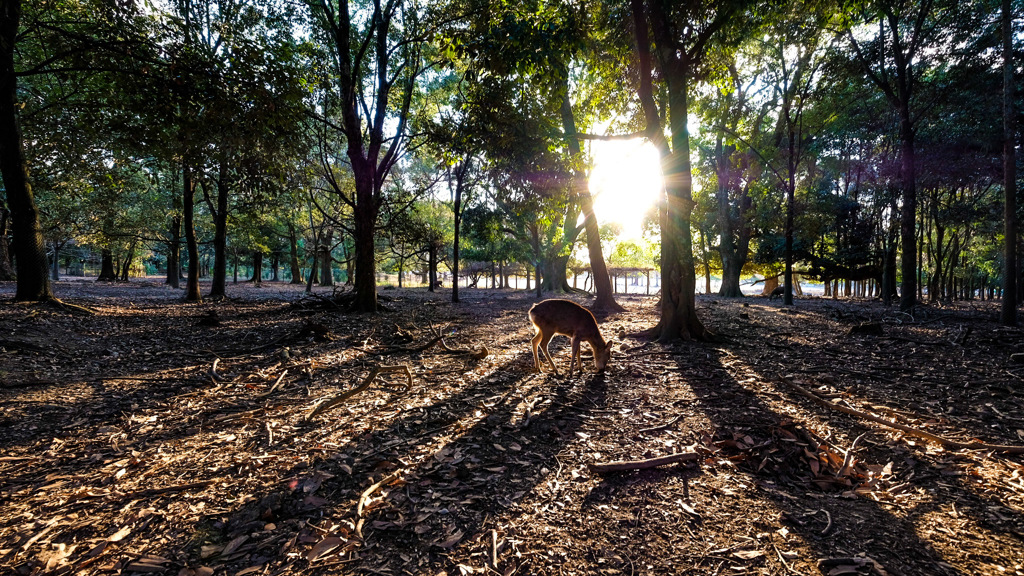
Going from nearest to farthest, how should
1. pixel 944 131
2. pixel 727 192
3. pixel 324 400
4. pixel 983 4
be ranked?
pixel 324 400, pixel 983 4, pixel 944 131, pixel 727 192

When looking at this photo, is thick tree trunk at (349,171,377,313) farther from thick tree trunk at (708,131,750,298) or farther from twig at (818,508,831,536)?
thick tree trunk at (708,131,750,298)

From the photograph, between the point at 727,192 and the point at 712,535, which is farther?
the point at 727,192

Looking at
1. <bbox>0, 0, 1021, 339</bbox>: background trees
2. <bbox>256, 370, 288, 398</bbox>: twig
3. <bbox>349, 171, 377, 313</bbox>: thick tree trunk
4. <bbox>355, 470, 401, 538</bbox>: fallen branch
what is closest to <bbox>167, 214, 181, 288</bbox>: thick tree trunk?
<bbox>0, 0, 1021, 339</bbox>: background trees

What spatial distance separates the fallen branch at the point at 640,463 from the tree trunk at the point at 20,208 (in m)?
13.9

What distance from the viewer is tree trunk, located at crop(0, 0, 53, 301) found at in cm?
905

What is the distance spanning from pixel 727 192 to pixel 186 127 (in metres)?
29.5

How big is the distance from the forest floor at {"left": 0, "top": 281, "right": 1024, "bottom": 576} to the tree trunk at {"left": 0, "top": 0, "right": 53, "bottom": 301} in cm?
499

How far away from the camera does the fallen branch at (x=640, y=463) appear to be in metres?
3.14

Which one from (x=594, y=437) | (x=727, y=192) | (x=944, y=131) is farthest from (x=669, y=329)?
(x=727, y=192)

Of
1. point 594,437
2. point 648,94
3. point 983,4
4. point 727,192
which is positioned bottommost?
point 594,437

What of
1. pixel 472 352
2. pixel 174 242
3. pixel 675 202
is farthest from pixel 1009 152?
pixel 174 242

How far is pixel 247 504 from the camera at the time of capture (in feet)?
8.61

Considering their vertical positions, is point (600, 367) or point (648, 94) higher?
point (648, 94)

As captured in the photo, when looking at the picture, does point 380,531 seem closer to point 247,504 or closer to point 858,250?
point 247,504
